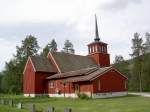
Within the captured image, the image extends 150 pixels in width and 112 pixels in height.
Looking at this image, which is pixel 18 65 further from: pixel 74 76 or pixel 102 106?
pixel 102 106

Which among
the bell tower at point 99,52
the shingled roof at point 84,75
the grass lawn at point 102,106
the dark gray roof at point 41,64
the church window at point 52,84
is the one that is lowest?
the grass lawn at point 102,106

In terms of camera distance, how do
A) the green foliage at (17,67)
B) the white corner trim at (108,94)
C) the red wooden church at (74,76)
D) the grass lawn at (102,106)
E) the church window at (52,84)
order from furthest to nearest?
the green foliage at (17,67)
the church window at (52,84)
the red wooden church at (74,76)
the white corner trim at (108,94)
the grass lawn at (102,106)

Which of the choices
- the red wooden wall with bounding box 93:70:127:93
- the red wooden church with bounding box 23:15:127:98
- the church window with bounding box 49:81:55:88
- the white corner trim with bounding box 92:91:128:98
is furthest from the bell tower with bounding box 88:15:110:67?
the white corner trim with bounding box 92:91:128:98

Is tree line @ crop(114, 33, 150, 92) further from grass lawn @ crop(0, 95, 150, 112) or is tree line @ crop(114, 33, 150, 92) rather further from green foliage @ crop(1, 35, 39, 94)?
grass lawn @ crop(0, 95, 150, 112)

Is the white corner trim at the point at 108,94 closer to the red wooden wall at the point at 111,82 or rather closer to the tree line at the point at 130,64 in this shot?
the red wooden wall at the point at 111,82

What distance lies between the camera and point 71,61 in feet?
196

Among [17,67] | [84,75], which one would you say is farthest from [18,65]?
[84,75]

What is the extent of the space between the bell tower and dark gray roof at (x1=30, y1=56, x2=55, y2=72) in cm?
1117

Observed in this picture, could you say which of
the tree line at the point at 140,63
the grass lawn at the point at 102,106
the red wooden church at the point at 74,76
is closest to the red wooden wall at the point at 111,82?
the red wooden church at the point at 74,76

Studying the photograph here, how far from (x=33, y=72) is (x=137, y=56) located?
91.6 feet

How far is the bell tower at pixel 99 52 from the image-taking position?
6406 centimetres

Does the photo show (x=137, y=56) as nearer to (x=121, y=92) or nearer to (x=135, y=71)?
(x=135, y=71)

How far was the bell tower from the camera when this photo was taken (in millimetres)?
64062

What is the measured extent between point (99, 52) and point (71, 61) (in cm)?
761
